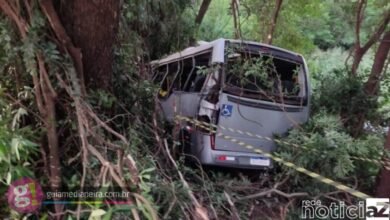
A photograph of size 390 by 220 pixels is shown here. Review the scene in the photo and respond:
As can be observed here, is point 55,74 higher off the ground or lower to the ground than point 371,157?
higher

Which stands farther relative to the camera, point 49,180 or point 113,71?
point 113,71

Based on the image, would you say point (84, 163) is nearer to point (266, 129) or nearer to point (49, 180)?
point (49, 180)

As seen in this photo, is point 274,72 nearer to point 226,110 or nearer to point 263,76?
point 263,76

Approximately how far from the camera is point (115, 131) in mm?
3324

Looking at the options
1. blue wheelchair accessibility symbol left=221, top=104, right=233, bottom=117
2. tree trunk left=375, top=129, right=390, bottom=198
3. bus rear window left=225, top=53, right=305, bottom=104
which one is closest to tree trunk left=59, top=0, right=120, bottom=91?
blue wheelchair accessibility symbol left=221, top=104, right=233, bottom=117

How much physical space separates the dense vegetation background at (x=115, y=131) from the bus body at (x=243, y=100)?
251mm

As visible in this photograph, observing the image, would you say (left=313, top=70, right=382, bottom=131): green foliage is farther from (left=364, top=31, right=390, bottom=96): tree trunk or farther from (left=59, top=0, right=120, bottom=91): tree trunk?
(left=59, top=0, right=120, bottom=91): tree trunk

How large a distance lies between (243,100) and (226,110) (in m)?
0.27

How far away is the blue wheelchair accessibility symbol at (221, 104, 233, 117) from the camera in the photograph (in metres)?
4.88

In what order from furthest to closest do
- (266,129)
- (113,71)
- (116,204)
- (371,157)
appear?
1. (266,129)
2. (371,157)
3. (113,71)
4. (116,204)

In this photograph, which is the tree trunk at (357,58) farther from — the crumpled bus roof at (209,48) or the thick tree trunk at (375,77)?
the crumpled bus roof at (209,48)

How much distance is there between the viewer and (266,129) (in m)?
5.24

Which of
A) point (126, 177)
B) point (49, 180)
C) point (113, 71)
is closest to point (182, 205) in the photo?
point (126, 177)

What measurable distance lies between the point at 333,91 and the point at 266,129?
168 centimetres
